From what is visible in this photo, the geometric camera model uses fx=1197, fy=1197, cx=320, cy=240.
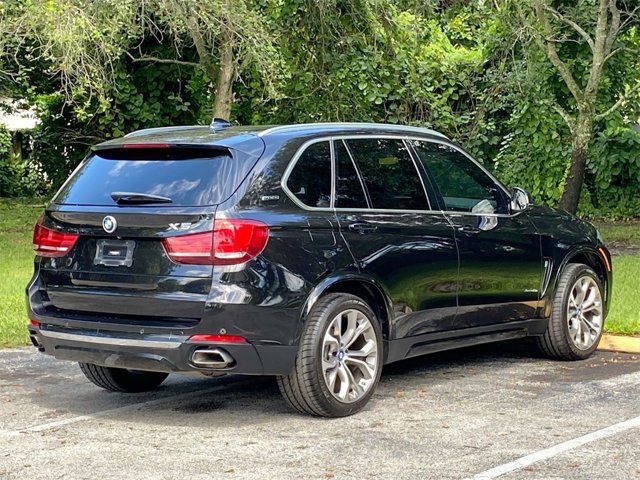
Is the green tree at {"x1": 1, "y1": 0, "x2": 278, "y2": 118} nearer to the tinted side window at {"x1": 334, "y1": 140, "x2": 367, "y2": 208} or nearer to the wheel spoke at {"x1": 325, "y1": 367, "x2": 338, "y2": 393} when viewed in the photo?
the tinted side window at {"x1": 334, "y1": 140, "x2": 367, "y2": 208}

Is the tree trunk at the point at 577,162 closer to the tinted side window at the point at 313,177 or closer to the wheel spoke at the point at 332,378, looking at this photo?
the tinted side window at the point at 313,177

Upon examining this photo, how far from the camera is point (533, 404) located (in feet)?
24.0

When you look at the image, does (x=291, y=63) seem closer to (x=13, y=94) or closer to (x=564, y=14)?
(x=564, y=14)

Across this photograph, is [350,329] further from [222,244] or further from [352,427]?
[222,244]

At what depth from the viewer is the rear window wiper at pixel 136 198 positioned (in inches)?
269

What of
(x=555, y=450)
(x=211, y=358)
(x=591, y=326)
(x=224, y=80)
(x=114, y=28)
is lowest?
(x=555, y=450)

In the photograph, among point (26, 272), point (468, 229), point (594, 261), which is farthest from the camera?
point (26, 272)

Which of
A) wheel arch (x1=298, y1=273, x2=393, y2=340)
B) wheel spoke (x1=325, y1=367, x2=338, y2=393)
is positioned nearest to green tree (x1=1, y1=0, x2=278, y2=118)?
wheel arch (x1=298, y1=273, x2=393, y2=340)

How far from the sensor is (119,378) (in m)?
7.89

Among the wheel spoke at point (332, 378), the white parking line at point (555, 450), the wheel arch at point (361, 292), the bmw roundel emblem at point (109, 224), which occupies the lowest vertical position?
the white parking line at point (555, 450)

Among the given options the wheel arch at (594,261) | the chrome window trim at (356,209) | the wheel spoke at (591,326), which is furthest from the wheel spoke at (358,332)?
the wheel spoke at (591,326)

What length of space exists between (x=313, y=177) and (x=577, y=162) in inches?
395

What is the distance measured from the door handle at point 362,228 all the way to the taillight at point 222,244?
77 centimetres

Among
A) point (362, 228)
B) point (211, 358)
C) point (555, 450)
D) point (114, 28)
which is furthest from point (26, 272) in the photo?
point (555, 450)
